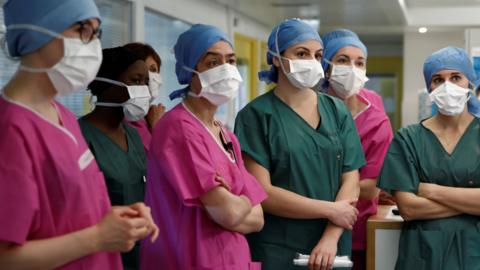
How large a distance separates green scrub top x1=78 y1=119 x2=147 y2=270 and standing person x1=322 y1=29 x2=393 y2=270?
924mm

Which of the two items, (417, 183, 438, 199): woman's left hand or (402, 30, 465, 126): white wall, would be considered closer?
(417, 183, 438, 199): woman's left hand

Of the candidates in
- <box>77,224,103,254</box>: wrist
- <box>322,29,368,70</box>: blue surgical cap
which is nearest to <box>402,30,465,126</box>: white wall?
<box>322,29,368,70</box>: blue surgical cap

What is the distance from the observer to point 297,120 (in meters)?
2.50

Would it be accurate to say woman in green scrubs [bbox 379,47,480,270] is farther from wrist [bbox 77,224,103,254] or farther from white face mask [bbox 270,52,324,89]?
wrist [bbox 77,224,103,254]

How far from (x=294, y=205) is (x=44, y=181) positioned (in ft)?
3.46

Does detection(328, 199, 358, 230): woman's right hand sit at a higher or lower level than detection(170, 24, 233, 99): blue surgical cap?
lower

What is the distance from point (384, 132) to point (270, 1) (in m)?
2.99

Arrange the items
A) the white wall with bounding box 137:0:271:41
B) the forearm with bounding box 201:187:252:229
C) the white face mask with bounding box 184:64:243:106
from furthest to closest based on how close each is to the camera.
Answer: the white wall with bounding box 137:0:271:41 → the white face mask with bounding box 184:64:243:106 → the forearm with bounding box 201:187:252:229

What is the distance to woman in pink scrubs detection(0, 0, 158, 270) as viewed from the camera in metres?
1.45

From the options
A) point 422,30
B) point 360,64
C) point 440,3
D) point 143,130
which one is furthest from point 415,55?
point 143,130

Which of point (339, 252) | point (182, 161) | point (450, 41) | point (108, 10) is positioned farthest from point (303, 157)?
point (450, 41)

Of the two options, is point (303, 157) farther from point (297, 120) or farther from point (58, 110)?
point (58, 110)

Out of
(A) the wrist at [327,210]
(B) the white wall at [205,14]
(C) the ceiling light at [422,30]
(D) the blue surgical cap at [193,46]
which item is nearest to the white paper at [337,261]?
(A) the wrist at [327,210]

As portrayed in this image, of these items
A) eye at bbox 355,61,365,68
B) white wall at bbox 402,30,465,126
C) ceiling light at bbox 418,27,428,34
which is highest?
ceiling light at bbox 418,27,428,34
